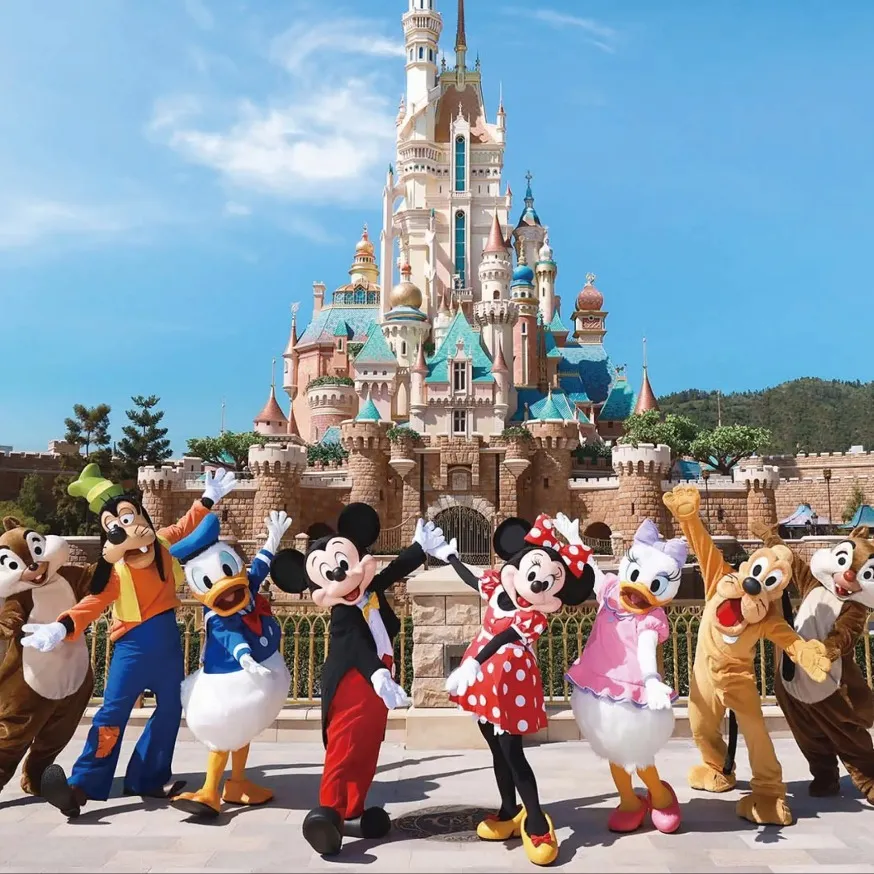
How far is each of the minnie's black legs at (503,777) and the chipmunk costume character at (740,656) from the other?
4.42 feet

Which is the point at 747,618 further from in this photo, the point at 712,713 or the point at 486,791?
the point at 486,791

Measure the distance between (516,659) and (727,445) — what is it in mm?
34196

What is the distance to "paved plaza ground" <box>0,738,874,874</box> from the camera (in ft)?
12.7

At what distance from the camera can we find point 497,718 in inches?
165

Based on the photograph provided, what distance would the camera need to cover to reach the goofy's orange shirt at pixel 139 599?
4.74 m

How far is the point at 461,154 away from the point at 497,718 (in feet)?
151

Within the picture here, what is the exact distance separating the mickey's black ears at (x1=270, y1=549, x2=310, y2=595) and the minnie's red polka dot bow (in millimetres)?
1354

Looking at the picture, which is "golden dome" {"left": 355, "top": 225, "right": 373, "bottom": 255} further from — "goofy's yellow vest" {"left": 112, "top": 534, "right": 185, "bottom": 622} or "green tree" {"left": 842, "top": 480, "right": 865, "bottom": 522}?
"goofy's yellow vest" {"left": 112, "top": 534, "right": 185, "bottom": 622}

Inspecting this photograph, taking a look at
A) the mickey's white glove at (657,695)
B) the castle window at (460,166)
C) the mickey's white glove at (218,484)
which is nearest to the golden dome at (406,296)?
the castle window at (460,166)

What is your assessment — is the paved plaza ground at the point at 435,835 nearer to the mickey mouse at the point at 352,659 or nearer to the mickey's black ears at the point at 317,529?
the mickey mouse at the point at 352,659

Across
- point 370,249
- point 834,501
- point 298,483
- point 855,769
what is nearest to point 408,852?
point 855,769

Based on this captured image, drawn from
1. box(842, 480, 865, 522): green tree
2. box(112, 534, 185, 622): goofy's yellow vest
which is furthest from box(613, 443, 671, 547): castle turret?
box(112, 534, 185, 622): goofy's yellow vest

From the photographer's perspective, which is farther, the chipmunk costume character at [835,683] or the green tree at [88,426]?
the green tree at [88,426]

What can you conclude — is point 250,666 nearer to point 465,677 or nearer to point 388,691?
point 388,691
